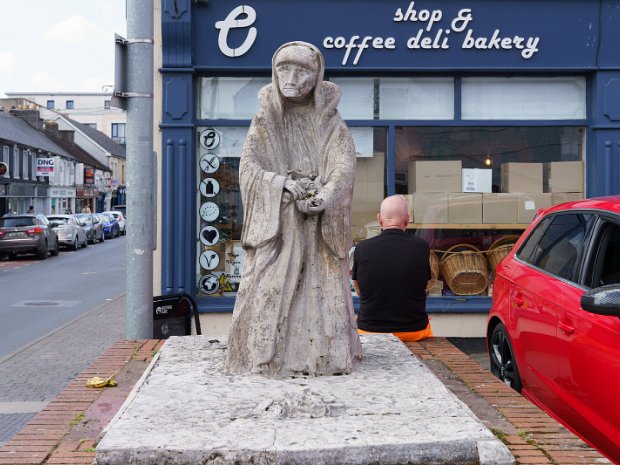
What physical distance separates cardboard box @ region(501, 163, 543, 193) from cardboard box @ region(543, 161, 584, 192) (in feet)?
0.31

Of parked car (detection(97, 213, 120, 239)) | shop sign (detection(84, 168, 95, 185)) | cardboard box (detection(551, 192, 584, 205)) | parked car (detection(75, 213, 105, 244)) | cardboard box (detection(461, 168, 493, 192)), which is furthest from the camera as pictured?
shop sign (detection(84, 168, 95, 185))

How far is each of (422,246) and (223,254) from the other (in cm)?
468

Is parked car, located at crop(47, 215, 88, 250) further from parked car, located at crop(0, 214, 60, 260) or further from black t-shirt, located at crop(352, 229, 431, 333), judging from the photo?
black t-shirt, located at crop(352, 229, 431, 333)

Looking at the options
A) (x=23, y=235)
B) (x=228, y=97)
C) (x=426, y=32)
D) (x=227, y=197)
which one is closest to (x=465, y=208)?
(x=426, y=32)

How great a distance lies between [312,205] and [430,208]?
18.8 feet

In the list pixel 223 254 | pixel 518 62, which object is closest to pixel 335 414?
pixel 223 254

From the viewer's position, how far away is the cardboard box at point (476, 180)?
10.6m

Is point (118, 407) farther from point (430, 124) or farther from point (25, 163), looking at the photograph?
point (25, 163)

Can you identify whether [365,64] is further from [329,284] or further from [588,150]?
[329,284]

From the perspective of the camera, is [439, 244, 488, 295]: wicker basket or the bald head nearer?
the bald head

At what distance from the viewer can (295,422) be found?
4.02 m

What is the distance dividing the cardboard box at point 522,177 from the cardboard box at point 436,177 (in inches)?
23.7

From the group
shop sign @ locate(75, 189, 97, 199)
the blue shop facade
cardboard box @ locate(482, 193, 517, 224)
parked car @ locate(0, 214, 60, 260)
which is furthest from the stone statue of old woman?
shop sign @ locate(75, 189, 97, 199)

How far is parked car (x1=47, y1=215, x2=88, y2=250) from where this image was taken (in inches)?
1352
